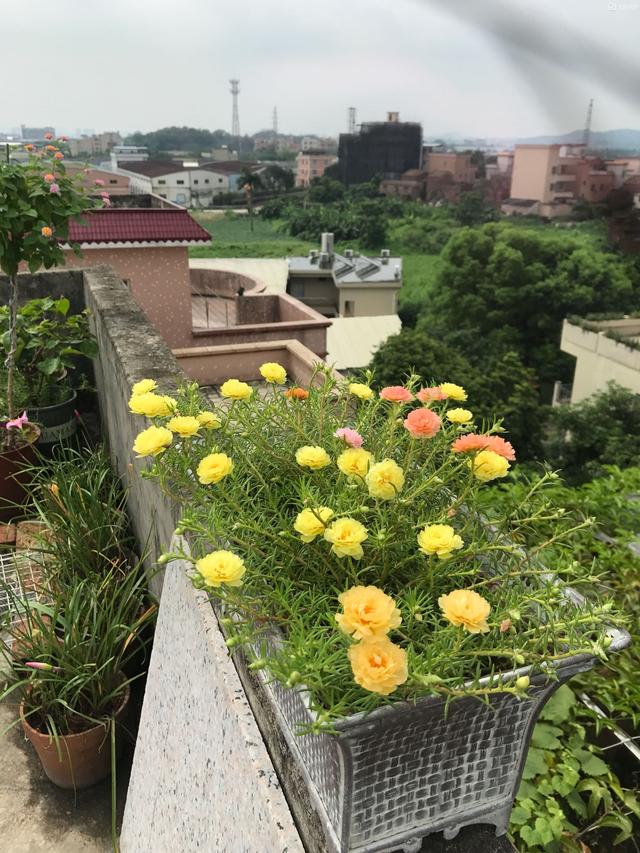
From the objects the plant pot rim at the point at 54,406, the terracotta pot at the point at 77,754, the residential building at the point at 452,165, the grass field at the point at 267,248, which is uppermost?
the residential building at the point at 452,165

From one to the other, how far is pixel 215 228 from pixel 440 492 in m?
57.1

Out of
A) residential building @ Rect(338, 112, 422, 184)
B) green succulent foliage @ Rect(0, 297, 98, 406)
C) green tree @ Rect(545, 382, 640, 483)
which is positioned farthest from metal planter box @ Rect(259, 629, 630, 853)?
residential building @ Rect(338, 112, 422, 184)

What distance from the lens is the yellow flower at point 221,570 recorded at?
903mm

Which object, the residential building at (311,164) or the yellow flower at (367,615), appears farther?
the residential building at (311,164)

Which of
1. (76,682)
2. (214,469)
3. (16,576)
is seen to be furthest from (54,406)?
(214,469)

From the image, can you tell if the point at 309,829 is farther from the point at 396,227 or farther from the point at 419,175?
the point at 419,175

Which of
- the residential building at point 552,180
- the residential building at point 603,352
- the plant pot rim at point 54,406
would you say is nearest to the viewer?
the plant pot rim at point 54,406

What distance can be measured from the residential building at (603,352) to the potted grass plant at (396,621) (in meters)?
19.4

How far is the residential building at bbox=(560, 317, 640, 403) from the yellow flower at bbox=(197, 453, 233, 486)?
19528mm

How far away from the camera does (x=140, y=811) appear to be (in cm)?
166

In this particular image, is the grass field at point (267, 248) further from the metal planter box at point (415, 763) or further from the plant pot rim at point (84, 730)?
the metal planter box at point (415, 763)

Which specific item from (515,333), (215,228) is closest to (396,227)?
(215,228)

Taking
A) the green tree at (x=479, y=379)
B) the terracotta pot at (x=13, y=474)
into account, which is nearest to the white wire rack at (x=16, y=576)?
the terracotta pot at (x=13, y=474)

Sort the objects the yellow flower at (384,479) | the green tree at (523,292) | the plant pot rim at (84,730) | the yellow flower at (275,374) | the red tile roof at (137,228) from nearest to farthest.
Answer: the yellow flower at (384,479), the yellow flower at (275,374), the plant pot rim at (84,730), the red tile roof at (137,228), the green tree at (523,292)
